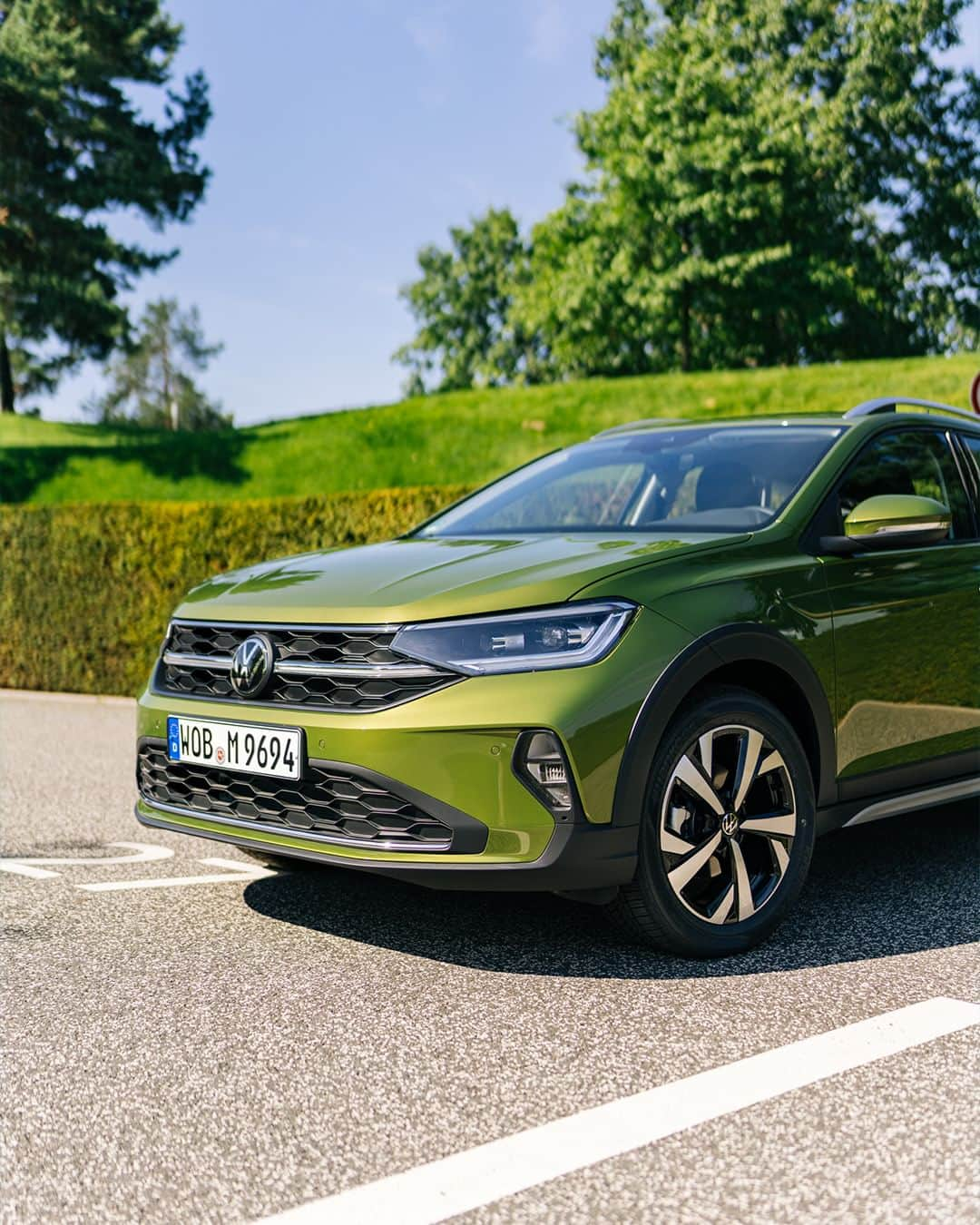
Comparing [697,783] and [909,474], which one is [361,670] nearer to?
[697,783]

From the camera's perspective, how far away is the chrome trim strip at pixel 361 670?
386cm

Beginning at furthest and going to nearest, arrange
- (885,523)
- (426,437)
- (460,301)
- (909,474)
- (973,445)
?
(460,301), (426,437), (973,445), (909,474), (885,523)

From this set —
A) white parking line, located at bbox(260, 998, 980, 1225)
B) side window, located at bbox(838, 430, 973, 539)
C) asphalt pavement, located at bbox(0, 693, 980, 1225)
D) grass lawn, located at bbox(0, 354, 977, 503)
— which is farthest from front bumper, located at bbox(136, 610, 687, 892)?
grass lawn, located at bbox(0, 354, 977, 503)

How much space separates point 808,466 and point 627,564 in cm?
119

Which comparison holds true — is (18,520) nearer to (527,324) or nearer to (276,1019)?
(276,1019)

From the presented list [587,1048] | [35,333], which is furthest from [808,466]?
[35,333]

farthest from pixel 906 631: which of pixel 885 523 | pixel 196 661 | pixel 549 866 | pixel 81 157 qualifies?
pixel 81 157

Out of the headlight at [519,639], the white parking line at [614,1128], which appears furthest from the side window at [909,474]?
the white parking line at [614,1128]

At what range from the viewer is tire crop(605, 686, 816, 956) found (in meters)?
3.94

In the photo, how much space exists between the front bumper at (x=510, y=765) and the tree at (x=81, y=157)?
30.7 meters

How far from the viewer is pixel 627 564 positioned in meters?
4.07

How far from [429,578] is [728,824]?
1160mm

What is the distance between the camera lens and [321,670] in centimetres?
403

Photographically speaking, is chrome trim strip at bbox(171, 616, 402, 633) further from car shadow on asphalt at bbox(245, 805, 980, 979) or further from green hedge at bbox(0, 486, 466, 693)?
green hedge at bbox(0, 486, 466, 693)
